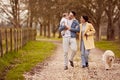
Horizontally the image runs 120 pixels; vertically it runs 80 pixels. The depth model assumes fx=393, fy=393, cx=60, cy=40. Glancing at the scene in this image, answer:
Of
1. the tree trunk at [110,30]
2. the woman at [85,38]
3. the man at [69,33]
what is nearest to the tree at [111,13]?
the tree trunk at [110,30]

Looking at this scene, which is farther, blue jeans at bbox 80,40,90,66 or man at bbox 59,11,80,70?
blue jeans at bbox 80,40,90,66

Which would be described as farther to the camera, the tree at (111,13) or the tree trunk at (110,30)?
the tree trunk at (110,30)

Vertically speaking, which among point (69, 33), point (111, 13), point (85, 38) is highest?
point (111, 13)

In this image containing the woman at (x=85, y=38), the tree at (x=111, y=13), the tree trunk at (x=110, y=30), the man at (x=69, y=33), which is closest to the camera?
the man at (x=69, y=33)

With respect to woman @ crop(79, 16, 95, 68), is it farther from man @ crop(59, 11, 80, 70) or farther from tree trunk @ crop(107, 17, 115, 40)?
tree trunk @ crop(107, 17, 115, 40)

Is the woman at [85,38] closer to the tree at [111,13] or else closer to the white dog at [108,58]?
the white dog at [108,58]

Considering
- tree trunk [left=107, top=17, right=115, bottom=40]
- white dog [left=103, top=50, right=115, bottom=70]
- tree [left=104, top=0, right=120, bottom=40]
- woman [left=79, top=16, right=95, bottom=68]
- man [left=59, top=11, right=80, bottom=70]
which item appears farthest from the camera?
tree trunk [left=107, top=17, right=115, bottom=40]

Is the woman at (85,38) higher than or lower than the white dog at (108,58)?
higher

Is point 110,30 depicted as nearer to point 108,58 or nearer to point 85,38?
point 85,38

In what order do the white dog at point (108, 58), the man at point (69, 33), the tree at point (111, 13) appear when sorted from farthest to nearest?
1. the tree at point (111, 13)
2. the man at point (69, 33)
3. the white dog at point (108, 58)

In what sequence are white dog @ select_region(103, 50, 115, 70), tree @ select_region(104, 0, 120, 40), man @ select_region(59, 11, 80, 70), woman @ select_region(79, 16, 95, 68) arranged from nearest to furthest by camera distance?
1. white dog @ select_region(103, 50, 115, 70)
2. man @ select_region(59, 11, 80, 70)
3. woman @ select_region(79, 16, 95, 68)
4. tree @ select_region(104, 0, 120, 40)

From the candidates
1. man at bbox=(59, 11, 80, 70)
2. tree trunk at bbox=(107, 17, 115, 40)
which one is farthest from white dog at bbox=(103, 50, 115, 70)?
tree trunk at bbox=(107, 17, 115, 40)

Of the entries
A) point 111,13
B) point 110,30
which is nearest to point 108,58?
point 111,13

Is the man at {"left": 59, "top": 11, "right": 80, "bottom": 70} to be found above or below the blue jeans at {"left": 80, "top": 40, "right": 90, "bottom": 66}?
above
